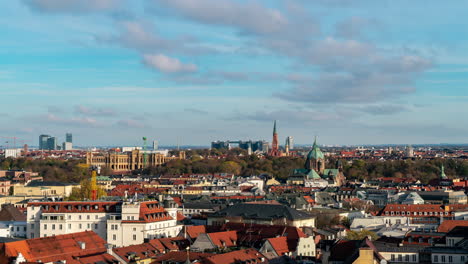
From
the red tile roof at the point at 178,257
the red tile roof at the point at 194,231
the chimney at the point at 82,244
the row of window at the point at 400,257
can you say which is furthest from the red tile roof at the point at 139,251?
the row of window at the point at 400,257

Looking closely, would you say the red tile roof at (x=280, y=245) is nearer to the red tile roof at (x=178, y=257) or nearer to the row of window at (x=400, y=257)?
the red tile roof at (x=178, y=257)

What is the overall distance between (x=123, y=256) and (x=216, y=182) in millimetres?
119045

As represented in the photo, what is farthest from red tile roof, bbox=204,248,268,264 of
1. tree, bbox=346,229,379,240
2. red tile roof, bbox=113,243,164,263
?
tree, bbox=346,229,379,240

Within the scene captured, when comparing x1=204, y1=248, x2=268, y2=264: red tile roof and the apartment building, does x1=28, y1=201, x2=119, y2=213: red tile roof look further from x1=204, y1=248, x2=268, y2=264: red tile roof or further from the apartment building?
x1=204, y1=248, x2=268, y2=264: red tile roof

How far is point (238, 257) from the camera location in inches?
2662

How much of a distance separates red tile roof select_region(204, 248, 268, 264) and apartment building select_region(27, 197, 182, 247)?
1771 centimetres

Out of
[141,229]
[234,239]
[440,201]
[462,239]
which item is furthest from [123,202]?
[440,201]

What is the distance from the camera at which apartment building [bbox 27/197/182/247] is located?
Answer: 8656 cm

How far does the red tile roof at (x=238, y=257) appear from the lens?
2549 inches

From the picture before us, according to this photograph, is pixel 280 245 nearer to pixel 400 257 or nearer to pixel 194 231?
pixel 400 257

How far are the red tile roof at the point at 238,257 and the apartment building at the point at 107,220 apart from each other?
17.7m

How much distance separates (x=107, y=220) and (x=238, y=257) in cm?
2415

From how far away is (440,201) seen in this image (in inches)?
5531

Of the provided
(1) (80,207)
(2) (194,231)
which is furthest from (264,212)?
(1) (80,207)
